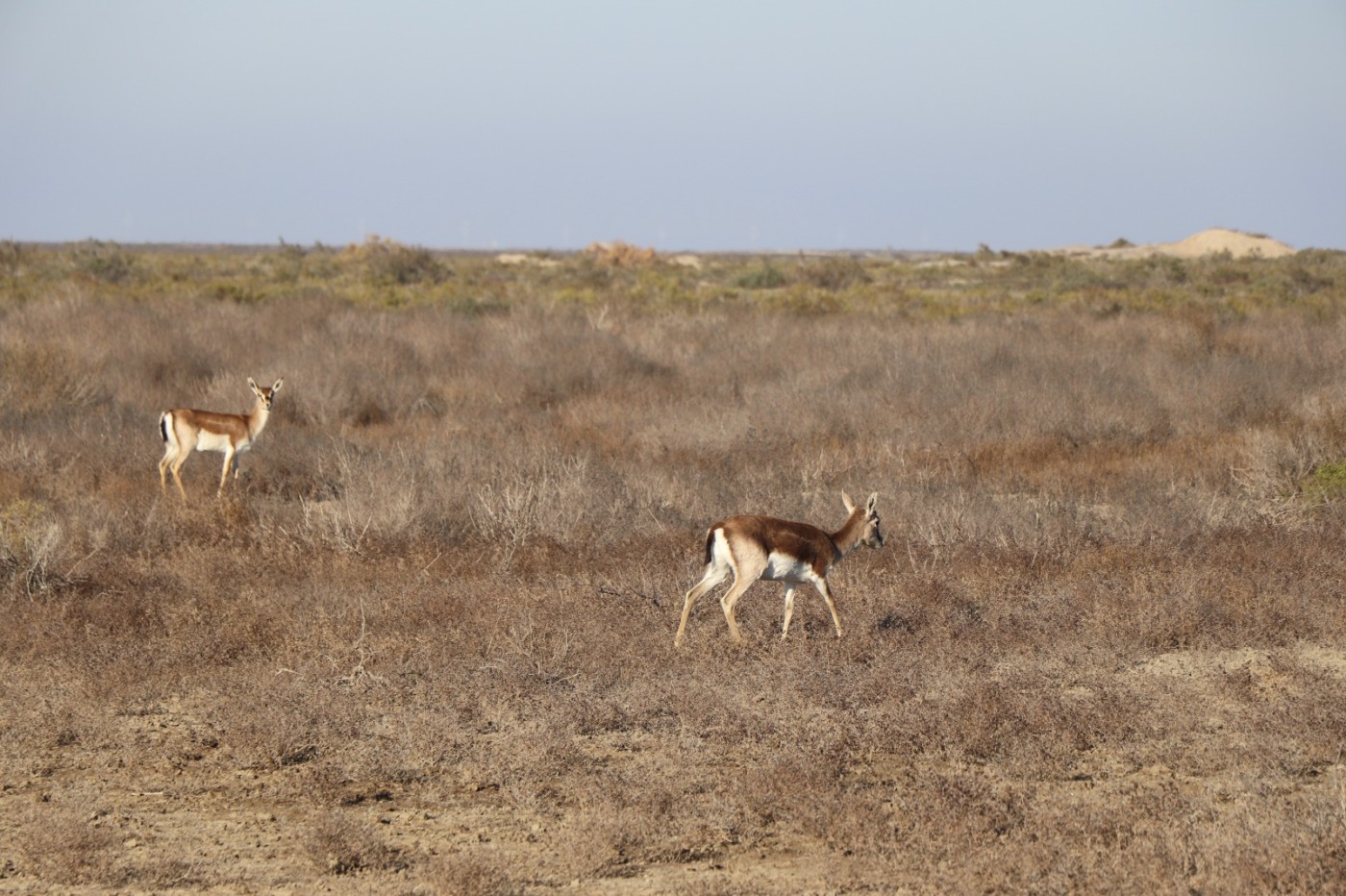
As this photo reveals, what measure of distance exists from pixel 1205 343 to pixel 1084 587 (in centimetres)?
1422

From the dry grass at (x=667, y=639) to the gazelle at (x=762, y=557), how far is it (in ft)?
1.00

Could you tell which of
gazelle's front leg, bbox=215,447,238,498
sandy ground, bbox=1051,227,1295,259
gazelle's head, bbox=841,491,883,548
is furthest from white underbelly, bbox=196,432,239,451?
sandy ground, bbox=1051,227,1295,259

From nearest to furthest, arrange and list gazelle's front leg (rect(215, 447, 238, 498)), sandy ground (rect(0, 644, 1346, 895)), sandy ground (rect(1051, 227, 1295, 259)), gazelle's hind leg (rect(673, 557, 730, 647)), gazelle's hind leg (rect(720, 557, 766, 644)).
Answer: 1. sandy ground (rect(0, 644, 1346, 895))
2. gazelle's hind leg (rect(720, 557, 766, 644))
3. gazelle's hind leg (rect(673, 557, 730, 647))
4. gazelle's front leg (rect(215, 447, 238, 498))
5. sandy ground (rect(1051, 227, 1295, 259))

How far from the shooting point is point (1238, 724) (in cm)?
671

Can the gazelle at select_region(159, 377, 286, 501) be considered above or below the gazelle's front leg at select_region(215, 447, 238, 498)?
above

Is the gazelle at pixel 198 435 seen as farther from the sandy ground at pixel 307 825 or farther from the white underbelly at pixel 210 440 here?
the sandy ground at pixel 307 825

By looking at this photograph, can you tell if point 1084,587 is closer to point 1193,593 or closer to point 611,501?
point 1193,593

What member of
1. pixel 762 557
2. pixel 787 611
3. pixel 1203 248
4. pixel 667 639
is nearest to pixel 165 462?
pixel 667 639

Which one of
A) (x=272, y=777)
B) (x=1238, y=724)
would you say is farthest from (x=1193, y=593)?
(x=272, y=777)

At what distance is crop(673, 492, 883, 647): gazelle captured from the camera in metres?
7.68

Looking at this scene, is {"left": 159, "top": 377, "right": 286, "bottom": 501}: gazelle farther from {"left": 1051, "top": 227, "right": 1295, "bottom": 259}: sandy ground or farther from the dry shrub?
{"left": 1051, "top": 227, "right": 1295, "bottom": 259}: sandy ground

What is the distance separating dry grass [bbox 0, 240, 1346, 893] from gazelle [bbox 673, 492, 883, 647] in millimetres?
306

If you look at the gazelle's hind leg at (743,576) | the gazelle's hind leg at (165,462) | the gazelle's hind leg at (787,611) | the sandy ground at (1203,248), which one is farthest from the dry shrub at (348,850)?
the sandy ground at (1203,248)

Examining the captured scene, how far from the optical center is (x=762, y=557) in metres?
7.68
